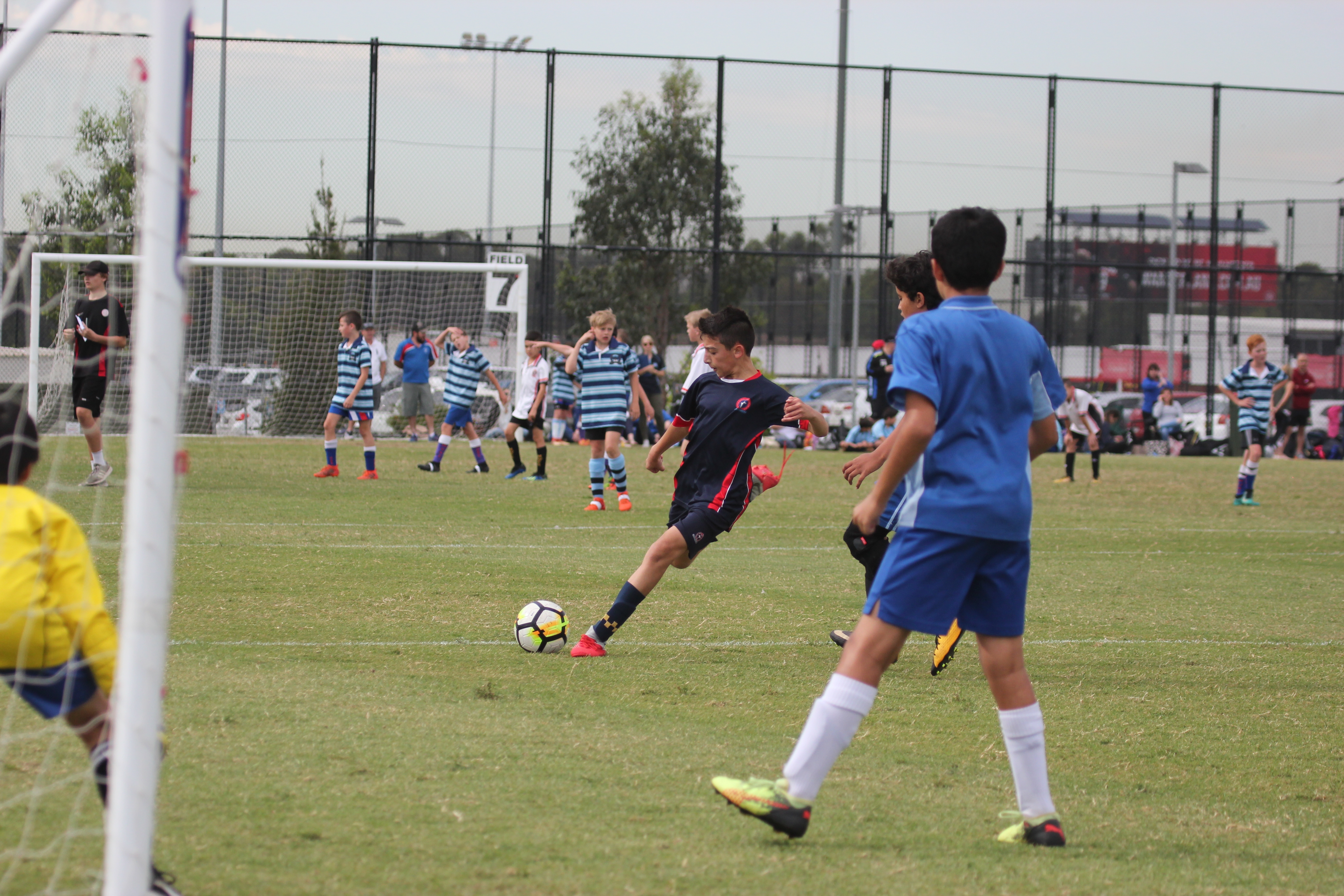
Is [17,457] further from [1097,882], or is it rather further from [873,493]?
[1097,882]

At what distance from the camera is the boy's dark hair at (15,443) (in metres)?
3.01

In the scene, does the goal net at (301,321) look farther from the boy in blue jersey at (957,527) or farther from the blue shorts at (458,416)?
the boy in blue jersey at (957,527)

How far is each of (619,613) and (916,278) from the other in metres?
2.08

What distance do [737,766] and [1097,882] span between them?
1274 mm

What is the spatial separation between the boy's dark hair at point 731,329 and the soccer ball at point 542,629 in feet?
5.14

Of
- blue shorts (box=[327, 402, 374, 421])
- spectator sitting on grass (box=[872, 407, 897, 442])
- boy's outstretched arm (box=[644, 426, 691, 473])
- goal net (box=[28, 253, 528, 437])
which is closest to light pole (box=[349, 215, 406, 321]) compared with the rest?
goal net (box=[28, 253, 528, 437])

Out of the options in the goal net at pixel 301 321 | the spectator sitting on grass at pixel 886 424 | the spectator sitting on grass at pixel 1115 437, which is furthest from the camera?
the spectator sitting on grass at pixel 1115 437

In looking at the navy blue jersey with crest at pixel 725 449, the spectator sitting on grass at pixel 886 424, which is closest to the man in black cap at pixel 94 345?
the navy blue jersey with crest at pixel 725 449

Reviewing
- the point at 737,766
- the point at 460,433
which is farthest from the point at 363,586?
the point at 460,433

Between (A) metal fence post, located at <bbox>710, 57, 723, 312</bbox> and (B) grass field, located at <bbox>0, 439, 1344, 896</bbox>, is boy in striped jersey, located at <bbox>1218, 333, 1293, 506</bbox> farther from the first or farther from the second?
(A) metal fence post, located at <bbox>710, 57, 723, 312</bbox>

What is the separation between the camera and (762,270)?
26906mm

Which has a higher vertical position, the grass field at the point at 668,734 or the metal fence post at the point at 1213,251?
the metal fence post at the point at 1213,251

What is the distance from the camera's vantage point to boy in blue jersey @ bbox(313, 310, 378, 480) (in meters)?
15.3

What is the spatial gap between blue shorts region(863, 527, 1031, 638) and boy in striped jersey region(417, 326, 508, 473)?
13.4 meters
